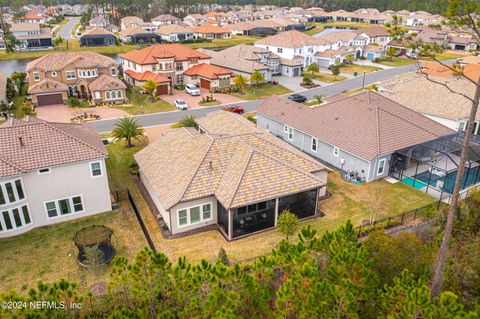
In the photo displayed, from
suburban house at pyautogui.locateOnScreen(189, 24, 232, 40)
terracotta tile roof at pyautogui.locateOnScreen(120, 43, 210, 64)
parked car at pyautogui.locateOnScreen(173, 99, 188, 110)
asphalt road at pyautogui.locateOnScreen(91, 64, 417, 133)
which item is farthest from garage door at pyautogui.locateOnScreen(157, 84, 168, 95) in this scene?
suburban house at pyautogui.locateOnScreen(189, 24, 232, 40)

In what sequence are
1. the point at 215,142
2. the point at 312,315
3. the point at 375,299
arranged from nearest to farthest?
the point at 312,315
the point at 375,299
the point at 215,142

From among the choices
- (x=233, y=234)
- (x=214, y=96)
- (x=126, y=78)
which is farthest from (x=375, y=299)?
(x=126, y=78)

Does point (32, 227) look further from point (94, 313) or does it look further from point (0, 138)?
point (94, 313)

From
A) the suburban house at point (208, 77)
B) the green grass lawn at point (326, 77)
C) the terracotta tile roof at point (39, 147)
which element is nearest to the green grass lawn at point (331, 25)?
the green grass lawn at point (326, 77)

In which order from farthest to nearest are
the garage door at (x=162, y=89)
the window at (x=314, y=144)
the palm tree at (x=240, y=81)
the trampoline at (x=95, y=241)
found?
the palm tree at (x=240, y=81) < the garage door at (x=162, y=89) < the window at (x=314, y=144) < the trampoline at (x=95, y=241)

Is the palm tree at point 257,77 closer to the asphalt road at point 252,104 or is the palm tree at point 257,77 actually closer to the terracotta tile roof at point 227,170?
the asphalt road at point 252,104

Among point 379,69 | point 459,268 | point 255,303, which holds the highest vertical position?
point 255,303

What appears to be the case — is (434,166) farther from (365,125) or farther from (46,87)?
(46,87)
